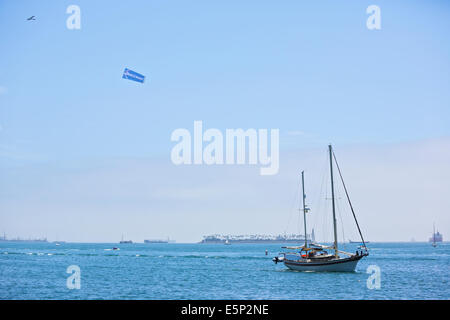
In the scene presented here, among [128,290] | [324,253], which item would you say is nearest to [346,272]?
[324,253]

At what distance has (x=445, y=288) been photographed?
166 feet

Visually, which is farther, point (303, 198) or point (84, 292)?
point (303, 198)
